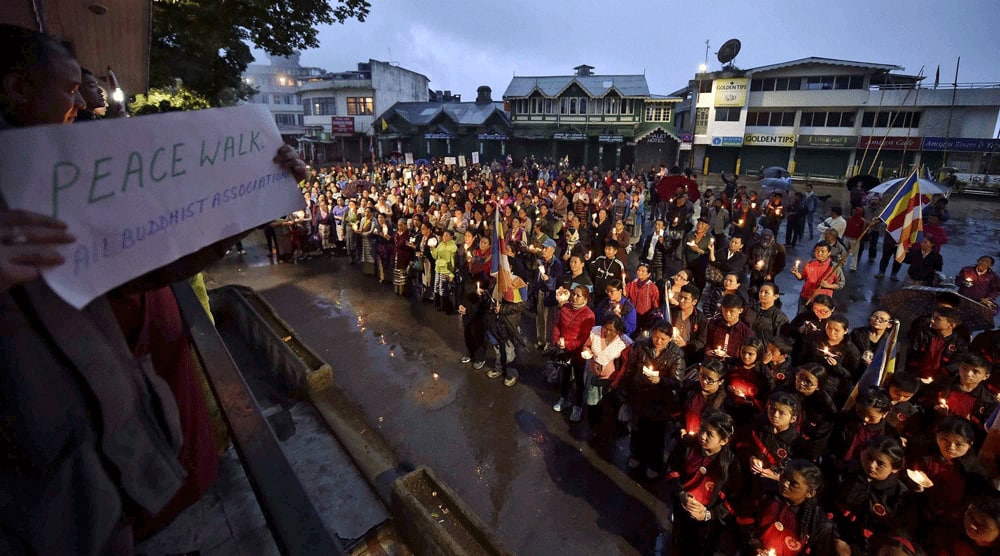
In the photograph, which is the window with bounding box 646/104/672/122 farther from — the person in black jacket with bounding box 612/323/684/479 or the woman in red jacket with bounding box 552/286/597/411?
the person in black jacket with bounding box 612/323/684/479

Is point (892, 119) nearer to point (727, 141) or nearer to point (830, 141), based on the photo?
point (830, 141)

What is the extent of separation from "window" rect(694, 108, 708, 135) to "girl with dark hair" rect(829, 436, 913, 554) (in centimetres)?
4142

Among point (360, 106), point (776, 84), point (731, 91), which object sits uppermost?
point (776, 84)

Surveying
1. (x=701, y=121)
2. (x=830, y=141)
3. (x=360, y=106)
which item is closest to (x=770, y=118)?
(x=830, y=141)

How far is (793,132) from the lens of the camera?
122 ft

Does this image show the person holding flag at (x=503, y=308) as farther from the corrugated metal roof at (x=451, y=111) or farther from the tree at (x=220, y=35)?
the corrugated metal roof at (x=451, y=111)

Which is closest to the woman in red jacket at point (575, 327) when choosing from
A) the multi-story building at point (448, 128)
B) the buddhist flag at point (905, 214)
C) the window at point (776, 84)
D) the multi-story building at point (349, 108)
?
the buddhist flag at point (905, 214)

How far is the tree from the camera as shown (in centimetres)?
1166

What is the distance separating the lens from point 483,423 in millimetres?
6438

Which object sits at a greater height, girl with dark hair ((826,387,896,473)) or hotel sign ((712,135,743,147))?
hotel sign ((712,135,743,147))

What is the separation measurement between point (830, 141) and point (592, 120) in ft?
59.7

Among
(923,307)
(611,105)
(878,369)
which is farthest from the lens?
(611,105)

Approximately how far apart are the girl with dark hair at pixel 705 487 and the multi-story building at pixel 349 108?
153ft

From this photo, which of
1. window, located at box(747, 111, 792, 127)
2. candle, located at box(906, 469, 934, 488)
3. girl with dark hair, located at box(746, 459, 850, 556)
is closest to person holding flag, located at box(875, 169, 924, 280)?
candle, located at box(906, 469, 934, 488)
